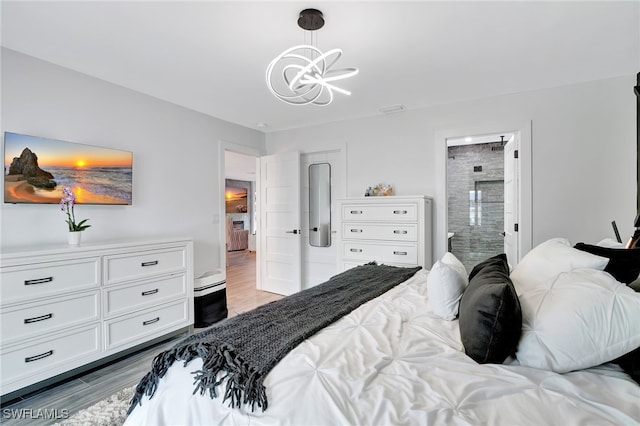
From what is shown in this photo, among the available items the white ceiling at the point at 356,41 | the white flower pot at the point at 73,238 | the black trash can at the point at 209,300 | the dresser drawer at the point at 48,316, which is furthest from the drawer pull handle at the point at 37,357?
the white ceiling at the point at 356,41

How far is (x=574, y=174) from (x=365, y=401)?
3251 millimetres

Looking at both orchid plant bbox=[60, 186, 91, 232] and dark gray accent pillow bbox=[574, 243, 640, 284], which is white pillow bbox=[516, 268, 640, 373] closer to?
dark gray accent pillow bbox=[574, 243, 640, 284]

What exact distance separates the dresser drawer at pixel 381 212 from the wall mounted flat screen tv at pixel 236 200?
24.3 feet

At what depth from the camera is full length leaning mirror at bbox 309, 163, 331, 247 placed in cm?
448

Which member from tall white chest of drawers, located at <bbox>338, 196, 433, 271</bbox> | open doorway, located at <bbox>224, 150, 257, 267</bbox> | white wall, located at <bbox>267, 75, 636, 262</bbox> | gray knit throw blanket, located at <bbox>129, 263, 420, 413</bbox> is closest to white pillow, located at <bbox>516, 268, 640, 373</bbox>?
gray knit throw blanket, located at <bbox>129, 263, 420, 413</bbox>

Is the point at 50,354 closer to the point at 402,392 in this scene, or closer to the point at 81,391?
the point at 81,391

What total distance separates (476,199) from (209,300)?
15.0 feet

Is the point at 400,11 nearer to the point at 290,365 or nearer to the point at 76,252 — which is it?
the point at 290,365

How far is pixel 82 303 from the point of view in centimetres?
228

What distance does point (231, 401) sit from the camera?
0.93 meters

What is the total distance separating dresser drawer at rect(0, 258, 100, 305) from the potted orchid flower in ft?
0.90

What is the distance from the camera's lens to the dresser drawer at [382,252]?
10.8 ft

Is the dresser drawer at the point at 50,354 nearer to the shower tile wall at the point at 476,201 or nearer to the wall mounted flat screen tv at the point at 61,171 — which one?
the wall mounted flat screen tv at the point at 61,171

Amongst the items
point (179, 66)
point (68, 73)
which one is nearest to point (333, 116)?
point (179, 66)
